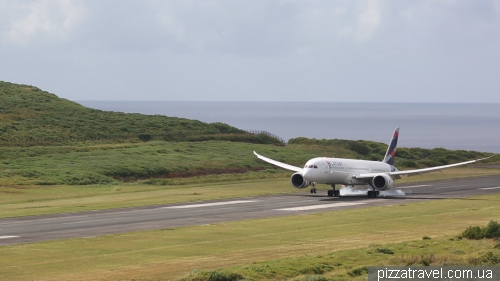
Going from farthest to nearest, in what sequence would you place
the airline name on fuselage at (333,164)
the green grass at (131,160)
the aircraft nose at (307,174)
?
the green grass at (131,160) < the airline name on fuselage at (333,164) < the aircraft nose at (307,174)

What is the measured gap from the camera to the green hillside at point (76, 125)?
4641 inches

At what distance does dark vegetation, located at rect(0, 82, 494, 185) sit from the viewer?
86.6 meters

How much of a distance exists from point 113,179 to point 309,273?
186ft

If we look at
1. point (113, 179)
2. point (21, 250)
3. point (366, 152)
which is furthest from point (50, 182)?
point (366, 152)

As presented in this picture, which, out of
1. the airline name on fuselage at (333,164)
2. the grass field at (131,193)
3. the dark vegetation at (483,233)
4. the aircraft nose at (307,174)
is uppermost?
the airline name on fuselage at (333,164)

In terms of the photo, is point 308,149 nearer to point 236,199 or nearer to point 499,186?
point 499,186

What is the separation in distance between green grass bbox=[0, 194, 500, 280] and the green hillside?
7218 cm

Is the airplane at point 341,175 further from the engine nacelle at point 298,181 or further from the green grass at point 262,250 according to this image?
the green grass at point 262,250

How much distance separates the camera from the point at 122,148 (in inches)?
4156

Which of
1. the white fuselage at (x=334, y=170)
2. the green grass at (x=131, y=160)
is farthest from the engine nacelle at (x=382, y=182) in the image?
the green grass at (x=131, y=160)

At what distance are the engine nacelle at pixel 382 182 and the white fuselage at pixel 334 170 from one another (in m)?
1.66

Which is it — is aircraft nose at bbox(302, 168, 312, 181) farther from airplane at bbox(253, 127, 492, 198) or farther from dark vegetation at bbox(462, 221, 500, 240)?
dark vegetation at bbox(462, 221, 500, 240)

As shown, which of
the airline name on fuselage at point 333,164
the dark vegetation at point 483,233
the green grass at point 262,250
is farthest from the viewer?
the airline name on fuselage at point 333,164

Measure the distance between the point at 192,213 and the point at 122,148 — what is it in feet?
178
